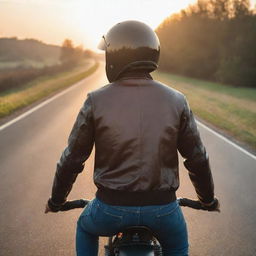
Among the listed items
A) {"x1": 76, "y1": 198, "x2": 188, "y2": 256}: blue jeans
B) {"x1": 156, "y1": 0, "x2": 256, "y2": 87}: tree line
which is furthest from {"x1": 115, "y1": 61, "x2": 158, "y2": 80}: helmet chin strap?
{"x1": 156, "y1": 0, "x2": 256, "y2": 87}: tree line

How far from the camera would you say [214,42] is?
173 feet

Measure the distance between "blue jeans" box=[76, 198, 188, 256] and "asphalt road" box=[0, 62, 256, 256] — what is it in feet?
6.79

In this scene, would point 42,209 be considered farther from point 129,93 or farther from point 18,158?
point 129,93

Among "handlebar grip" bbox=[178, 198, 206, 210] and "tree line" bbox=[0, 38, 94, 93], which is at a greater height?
"handlebar grip" bbox=[178, 198, 206, 210]

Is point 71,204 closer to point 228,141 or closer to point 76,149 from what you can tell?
point 76,149

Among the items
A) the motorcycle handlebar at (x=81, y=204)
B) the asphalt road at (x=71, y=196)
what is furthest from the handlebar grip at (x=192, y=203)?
the asphalt road at (x=71, y=196)

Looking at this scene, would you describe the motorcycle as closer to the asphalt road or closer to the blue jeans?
the blue jeans

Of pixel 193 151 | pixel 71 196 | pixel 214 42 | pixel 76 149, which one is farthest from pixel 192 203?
pixel 214 42

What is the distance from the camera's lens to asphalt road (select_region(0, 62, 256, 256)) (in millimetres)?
4422

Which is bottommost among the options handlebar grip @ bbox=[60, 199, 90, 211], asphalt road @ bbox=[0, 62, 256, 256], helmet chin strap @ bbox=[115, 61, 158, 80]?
asphalt road @ bbox=[0, 62, 256, 256]

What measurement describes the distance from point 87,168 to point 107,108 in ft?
18.1

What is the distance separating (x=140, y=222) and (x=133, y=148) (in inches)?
A: 14.8

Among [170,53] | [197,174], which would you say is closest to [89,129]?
[197,174]

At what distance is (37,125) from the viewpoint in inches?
464
